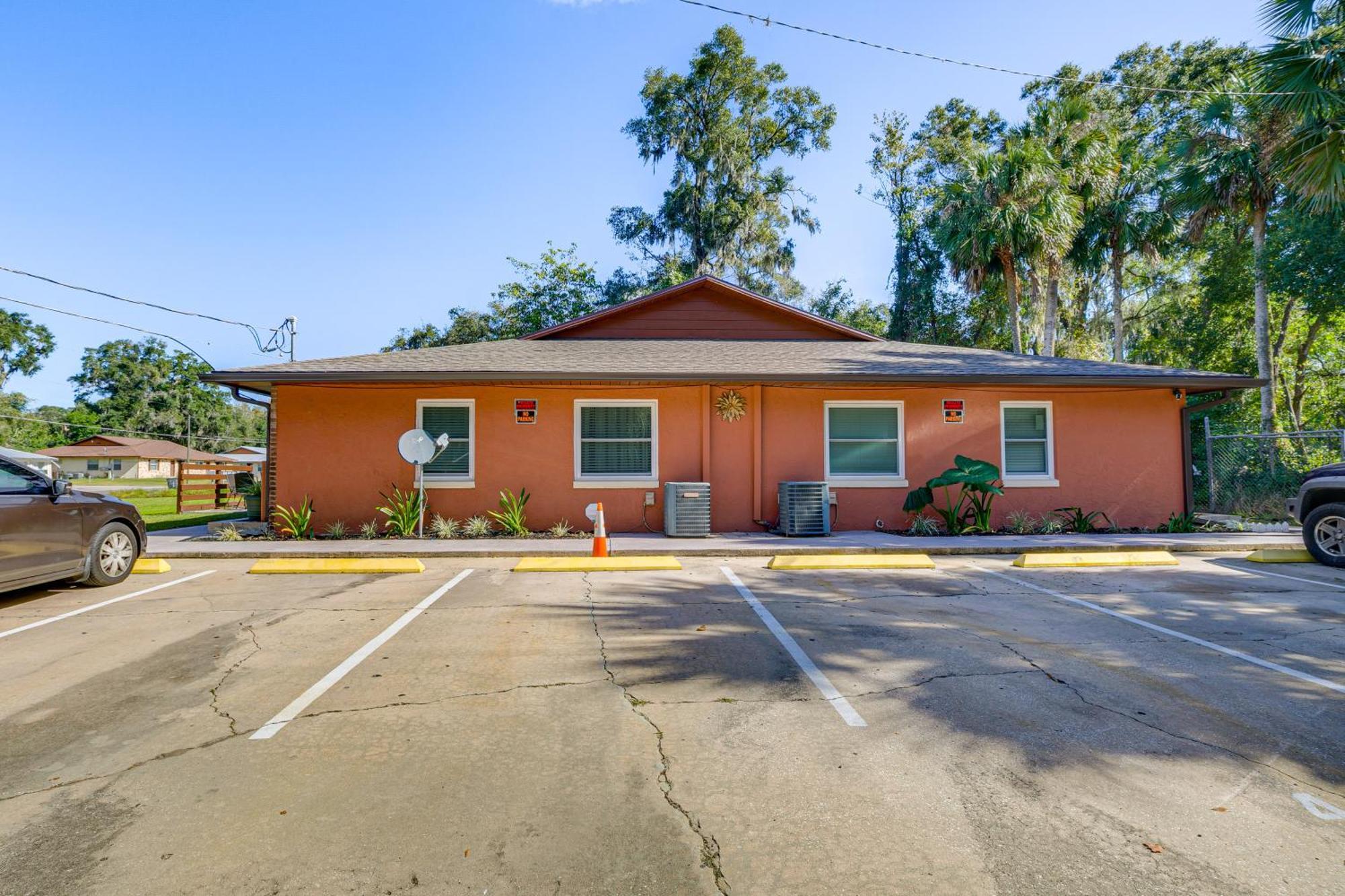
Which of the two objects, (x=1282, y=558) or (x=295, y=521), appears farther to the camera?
(x=295, y=521)

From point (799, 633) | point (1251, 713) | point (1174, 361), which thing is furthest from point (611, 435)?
point (1174, 361)

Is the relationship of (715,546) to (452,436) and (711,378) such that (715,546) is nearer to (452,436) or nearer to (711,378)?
(711,378)

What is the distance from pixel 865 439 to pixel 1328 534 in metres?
6.13

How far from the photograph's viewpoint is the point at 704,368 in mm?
10867

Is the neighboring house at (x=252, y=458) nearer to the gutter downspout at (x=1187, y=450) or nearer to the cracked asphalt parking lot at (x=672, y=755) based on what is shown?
the cracked asphalt parking lot at (x=672, y=755)

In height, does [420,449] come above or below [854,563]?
above

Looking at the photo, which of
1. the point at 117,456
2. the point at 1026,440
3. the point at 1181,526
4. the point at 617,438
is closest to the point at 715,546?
the point at 617,438

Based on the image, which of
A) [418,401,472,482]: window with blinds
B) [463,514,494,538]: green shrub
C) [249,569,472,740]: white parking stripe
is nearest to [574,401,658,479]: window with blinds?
[463,514,494,538]: green shrub

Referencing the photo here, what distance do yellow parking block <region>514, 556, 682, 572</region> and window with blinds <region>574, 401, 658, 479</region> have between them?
9.96 feet

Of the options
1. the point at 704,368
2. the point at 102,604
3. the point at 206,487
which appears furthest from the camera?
the point at 206,487

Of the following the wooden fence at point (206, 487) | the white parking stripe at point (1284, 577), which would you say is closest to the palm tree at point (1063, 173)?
the white parking stripe at point (1284, 577)

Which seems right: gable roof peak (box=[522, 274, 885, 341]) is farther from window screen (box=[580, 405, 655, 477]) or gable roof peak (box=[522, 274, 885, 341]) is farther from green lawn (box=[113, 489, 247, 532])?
green lawn (box=[113, 489, 247, 532])

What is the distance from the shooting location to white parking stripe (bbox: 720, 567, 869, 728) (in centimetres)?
349

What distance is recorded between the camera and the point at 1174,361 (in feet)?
83.7
